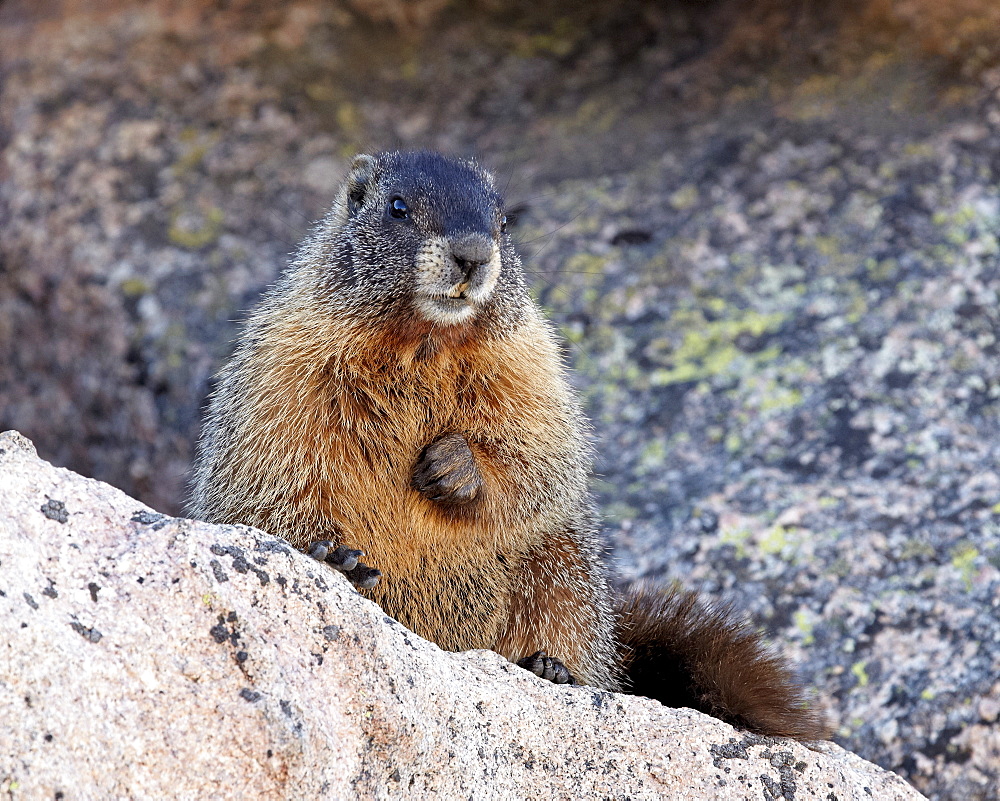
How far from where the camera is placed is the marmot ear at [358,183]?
4.55 meters

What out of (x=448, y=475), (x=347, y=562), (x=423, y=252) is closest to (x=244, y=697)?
(x=347, y=562)

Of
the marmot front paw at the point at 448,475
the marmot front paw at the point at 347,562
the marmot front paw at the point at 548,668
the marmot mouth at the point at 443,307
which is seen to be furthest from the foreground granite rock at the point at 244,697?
the marmot mouth at the point at 443,307

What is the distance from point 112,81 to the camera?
7.65 metres

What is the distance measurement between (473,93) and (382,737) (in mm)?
5807

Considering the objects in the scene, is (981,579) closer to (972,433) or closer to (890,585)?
(890,585)

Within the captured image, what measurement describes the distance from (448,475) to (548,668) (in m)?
0.74

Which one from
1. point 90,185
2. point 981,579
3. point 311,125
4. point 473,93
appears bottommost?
point 90,185

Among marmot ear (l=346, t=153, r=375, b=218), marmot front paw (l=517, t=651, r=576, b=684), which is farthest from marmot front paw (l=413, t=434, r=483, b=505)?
marmot ear (l=346, t=153, r=375, b=218)

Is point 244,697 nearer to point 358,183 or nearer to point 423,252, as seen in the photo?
point 423,252

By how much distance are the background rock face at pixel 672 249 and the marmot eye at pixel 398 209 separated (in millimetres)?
1395

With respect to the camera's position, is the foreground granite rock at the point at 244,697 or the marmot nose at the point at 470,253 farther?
the marmot nose at the point at 470,253

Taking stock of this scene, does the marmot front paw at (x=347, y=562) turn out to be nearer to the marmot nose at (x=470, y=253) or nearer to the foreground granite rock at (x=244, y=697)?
the foreground granite rock at (x=244, y=697)

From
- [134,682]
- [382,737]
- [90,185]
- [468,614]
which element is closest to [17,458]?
[134,682]

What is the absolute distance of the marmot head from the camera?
3.89m
